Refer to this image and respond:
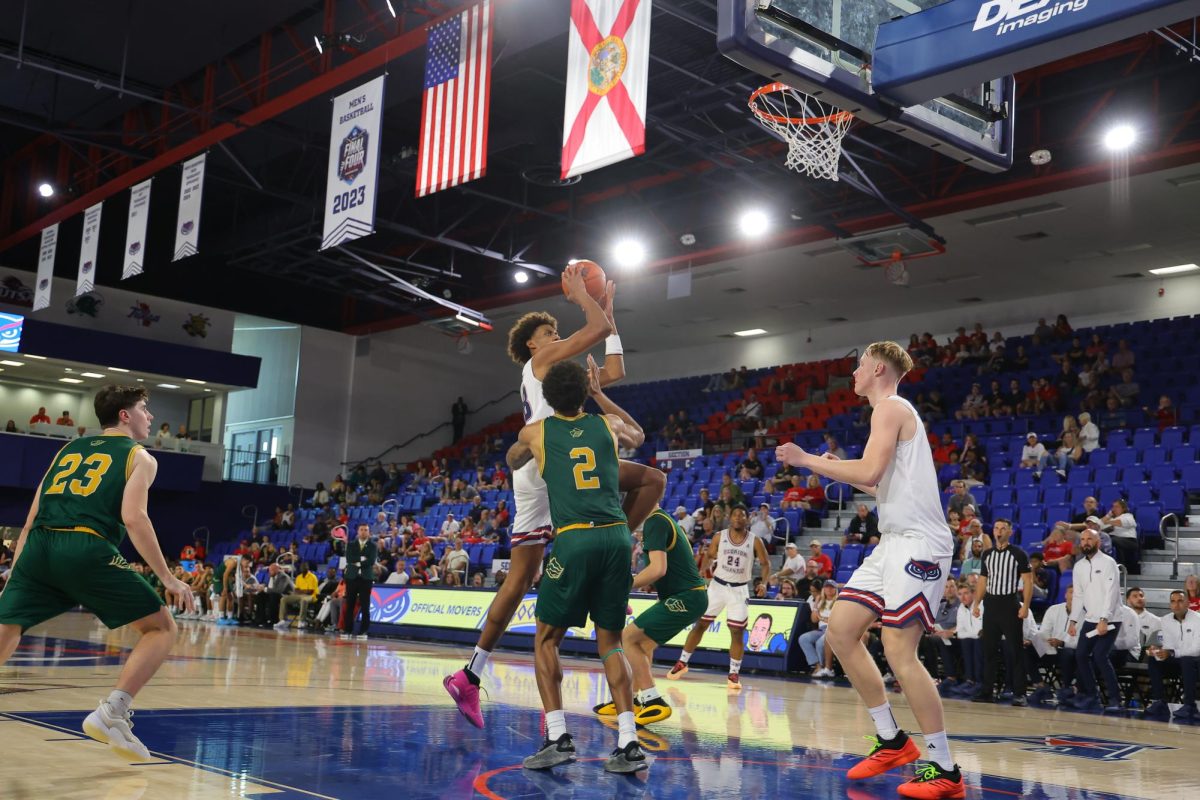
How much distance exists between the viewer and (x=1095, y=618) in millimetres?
10750

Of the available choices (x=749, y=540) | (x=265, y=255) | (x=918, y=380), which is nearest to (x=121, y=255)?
(x=265, y=255)

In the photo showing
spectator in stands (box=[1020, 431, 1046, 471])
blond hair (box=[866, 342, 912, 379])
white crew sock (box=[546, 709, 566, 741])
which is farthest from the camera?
spectator in stands (box=[1020, 431, 1046, 471])

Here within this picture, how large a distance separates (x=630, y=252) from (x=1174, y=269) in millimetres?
11241

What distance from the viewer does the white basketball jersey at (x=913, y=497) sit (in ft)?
16.0

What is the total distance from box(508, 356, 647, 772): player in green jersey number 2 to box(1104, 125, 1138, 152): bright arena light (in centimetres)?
1366

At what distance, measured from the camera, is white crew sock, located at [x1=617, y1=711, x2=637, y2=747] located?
4711 millimetres

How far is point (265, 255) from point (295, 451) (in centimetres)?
810

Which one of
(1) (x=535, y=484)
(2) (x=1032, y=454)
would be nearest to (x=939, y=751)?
(1) (x=535, y=484)

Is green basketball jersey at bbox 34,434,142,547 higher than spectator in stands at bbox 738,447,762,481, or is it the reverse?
spectator in stands at bbox 738,447,762,481

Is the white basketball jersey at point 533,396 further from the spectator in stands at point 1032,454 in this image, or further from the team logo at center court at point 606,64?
the spectator in stands at point 1032,454

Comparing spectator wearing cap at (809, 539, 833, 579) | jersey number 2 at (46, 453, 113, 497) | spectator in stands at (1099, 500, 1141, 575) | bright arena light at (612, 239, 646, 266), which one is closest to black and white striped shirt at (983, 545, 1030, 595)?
spectator in stands at (1099, 500, 1141, 575)

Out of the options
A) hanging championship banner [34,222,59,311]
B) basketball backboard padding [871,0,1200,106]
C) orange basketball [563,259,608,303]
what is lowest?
orange basketball [563,259,608,303]

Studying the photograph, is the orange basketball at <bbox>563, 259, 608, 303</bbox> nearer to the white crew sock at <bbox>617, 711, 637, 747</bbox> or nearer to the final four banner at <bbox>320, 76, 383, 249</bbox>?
the white crew sock at <bbox>617, 711, 637, 747</bbox>

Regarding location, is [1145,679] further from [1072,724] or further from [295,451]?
[295,451]
